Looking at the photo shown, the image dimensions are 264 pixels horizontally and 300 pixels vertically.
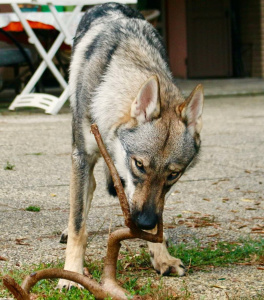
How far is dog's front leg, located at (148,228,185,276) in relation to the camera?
330cm

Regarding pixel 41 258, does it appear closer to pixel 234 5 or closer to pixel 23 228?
pixel 23 228

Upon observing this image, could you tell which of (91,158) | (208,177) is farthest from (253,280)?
(208,177)

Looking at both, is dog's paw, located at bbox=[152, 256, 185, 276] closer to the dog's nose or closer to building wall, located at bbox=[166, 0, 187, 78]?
the dog's nose

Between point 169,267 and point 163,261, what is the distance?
1.9 inches

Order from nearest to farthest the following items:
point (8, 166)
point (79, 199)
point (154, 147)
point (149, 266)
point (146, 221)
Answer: point (146, 221) → point (154, 147) → point (149, 266) → point (79, 199) → point (8, 166)

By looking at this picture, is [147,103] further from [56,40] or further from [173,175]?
[56,40]

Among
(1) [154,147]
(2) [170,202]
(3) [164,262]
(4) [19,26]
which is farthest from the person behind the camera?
(4) [19,26]

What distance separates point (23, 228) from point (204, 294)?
1.40 metres

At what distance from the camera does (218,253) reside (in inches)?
139

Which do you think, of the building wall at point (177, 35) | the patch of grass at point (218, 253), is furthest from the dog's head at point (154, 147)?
the building wall at point (177, 35)

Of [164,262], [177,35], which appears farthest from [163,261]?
[177,35]

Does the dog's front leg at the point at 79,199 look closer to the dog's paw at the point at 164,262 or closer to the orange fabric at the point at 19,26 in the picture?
the dog's paw at the point at 164,262

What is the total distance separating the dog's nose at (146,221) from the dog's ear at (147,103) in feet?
1.82

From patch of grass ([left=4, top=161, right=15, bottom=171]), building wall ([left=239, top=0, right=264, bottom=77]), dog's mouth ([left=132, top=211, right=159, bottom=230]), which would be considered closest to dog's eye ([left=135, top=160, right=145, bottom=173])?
dog's mouth ([left=132, top=211, right=159, bottom=230])
